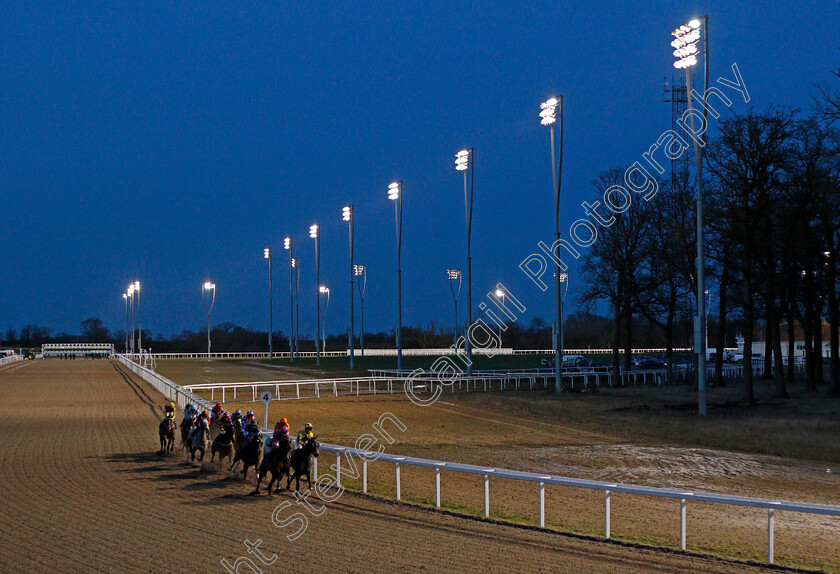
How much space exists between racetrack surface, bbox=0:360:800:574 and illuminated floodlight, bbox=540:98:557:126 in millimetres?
Answer: 23449

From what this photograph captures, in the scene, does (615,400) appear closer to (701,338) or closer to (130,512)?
(701,338)

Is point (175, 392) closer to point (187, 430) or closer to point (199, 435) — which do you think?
point (187, 430)

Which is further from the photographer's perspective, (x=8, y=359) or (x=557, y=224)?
(x=8, y=359)

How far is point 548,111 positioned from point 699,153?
10220mm

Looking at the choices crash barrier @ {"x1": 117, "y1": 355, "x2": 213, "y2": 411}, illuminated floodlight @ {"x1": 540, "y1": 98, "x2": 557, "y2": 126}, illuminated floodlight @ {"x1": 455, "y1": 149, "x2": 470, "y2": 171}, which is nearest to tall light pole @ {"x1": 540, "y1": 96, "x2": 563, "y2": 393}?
illuminated floodlight @ {"x1": 540, "y1": 98, "x2": 557, "y2": 126}

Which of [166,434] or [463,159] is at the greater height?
[463,159]

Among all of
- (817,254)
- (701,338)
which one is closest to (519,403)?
(701,338)

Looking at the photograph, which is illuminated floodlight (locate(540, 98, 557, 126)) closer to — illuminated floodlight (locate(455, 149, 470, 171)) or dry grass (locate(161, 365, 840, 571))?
illuminated floodlight (locate(455, 149, 470, 171))

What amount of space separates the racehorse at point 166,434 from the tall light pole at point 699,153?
15250mm

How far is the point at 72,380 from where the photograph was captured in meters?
45.7

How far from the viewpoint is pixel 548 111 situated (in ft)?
109

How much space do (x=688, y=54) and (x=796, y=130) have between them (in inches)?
265

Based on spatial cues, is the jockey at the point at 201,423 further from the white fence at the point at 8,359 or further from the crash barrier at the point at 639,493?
the white fence at the point at 8,359

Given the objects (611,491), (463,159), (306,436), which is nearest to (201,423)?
(306,436)
